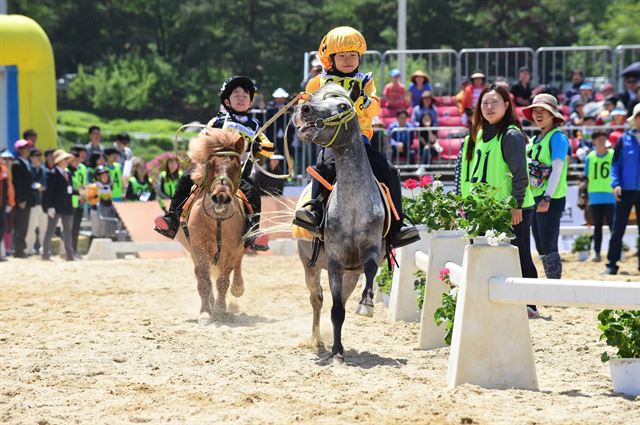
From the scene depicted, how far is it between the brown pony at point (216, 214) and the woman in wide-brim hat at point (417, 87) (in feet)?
37.4

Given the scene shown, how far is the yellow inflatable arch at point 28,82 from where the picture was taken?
22.9 meters

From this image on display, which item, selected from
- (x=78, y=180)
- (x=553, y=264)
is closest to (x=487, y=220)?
(x=553, y=264)

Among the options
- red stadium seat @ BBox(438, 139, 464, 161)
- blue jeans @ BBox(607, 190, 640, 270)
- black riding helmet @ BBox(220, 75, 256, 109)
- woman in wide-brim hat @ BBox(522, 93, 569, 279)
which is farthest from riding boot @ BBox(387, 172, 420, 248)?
red stadium seat @ BBox(438, 139, 464, 161)

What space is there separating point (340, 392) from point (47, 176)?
13653 mm

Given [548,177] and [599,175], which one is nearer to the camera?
[548,177]

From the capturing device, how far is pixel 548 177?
11609mm

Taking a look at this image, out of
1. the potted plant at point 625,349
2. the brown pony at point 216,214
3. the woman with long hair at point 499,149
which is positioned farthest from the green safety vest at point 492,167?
the potted plant at point 625,349

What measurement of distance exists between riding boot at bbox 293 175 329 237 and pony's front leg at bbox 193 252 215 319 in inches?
96.7

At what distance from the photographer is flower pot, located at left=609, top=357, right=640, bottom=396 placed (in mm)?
7230

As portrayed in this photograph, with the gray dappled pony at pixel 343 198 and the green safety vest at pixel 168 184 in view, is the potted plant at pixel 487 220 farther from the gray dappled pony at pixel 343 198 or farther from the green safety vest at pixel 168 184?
the green safety vest at pixel 168 184

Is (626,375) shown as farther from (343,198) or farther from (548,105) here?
(548,105)

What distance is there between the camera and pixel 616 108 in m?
21.3

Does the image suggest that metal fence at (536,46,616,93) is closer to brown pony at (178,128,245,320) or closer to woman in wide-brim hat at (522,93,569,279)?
woman in wide-brim hat at (522,93,569,279)

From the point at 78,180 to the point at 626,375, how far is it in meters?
15.4
